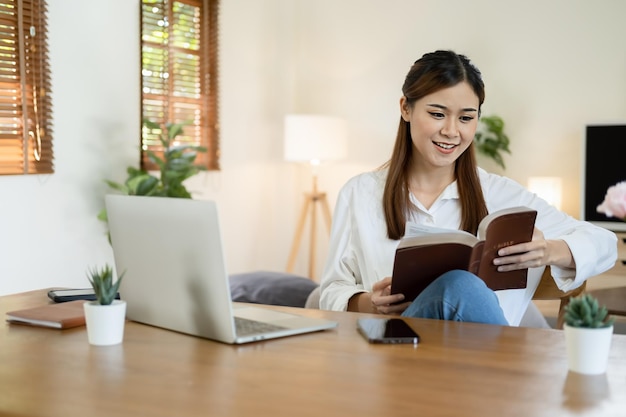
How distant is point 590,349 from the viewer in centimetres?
128

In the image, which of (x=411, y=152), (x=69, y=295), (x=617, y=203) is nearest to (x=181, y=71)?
(x=411, y=152)

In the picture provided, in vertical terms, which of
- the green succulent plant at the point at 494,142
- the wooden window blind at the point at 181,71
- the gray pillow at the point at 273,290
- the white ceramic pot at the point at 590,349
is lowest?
the gray pillow at the point at 273,290

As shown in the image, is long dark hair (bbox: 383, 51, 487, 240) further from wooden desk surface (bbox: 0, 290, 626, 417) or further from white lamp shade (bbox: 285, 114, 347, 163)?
white lamp shade (bbox: 285, 114, 347, 163)

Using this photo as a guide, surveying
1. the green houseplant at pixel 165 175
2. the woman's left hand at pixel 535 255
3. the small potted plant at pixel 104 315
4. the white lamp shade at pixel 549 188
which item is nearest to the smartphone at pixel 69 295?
the small potted plant at pixel 104 315

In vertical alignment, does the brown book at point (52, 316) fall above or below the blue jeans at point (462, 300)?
below

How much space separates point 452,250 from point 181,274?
2.00 feet

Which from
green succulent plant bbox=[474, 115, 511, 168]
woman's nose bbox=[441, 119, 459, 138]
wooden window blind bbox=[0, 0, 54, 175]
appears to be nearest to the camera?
woman's nose bbox=[441, 119, 459, 138]

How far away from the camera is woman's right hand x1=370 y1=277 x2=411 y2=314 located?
190 cm

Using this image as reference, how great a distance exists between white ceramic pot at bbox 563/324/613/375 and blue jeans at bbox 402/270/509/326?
12.6 inches

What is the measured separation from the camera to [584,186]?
514 cm

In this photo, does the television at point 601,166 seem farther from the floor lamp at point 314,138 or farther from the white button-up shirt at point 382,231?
the white button-up shirt at point 382,231

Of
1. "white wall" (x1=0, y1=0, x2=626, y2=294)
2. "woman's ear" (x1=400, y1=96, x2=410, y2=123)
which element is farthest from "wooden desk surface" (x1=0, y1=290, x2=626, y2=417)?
"white wall" (x1=0, y1=0, x2=626, y2=294)

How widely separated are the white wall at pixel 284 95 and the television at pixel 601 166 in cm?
14

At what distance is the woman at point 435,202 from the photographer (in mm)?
2186
